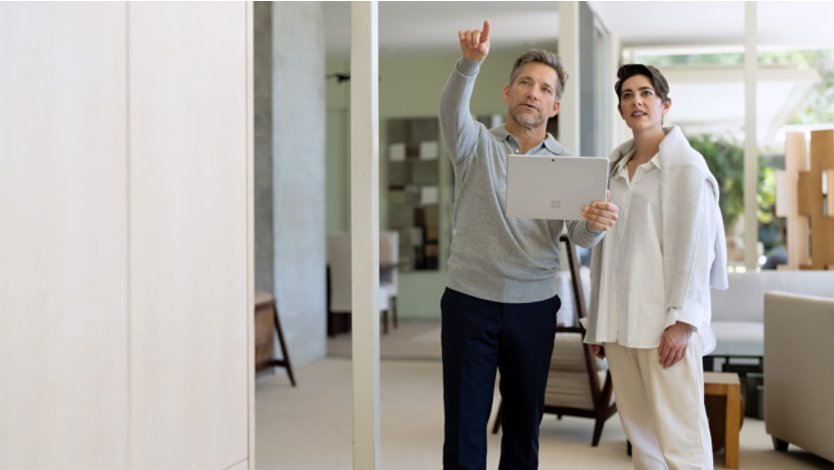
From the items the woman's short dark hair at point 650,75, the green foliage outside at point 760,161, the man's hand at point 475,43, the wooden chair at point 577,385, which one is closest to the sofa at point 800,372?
the wooden chair at point 577,385

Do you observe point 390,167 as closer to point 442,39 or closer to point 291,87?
point 442,39

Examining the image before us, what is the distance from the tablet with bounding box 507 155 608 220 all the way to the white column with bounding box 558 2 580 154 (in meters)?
3.64

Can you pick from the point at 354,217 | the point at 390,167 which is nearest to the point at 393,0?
the point at 390,167

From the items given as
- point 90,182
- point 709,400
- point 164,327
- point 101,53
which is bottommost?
point 709,400

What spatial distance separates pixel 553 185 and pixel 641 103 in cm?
48

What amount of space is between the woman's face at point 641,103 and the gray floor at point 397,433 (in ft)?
5.59

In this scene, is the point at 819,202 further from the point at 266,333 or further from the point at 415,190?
the point at 415,190

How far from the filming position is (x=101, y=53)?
1.63 meters

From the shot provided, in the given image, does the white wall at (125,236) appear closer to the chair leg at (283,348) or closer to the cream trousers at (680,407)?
the cream trousers at (680,407)

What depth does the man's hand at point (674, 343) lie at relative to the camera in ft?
7.39

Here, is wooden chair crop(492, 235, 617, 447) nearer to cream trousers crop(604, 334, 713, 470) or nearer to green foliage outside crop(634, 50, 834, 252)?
cream trousers crop(604, 334, 713, 470)

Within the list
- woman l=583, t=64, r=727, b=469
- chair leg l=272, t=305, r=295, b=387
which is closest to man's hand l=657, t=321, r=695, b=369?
woman l=583, t=64, r=727, b=469

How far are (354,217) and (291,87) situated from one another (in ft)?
12.1

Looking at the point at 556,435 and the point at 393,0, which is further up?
the point at 393,0
